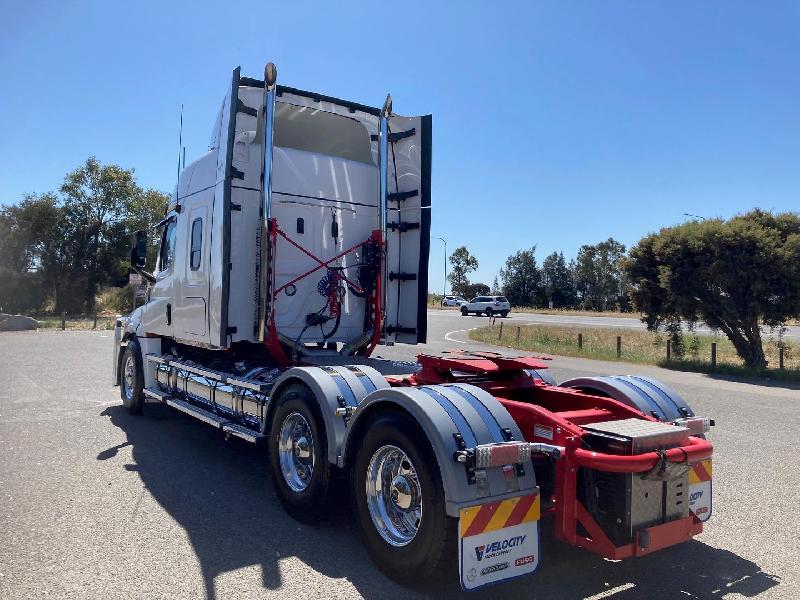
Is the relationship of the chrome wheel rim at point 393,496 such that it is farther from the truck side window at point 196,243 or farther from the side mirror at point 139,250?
the side mirror at point 139,250

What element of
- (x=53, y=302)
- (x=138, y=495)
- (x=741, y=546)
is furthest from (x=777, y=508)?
(x=53, y=302)

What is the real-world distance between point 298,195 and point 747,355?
577 inches

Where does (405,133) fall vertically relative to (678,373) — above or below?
above

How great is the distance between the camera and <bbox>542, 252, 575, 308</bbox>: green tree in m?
89.3

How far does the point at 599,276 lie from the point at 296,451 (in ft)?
298

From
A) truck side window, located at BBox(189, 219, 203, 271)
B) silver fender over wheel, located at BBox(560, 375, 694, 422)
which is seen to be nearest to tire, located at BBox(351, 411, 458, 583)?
silver fender over wheel, located at BBox(560, 375, 694, 422)

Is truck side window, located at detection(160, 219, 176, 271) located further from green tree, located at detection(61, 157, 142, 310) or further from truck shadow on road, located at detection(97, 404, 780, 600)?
green tree, located at detection(61, 157, 142, 310)

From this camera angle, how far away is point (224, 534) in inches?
184

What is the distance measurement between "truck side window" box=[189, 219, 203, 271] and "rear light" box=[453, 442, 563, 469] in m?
4.68

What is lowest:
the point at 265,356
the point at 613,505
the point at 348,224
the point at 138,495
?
the point at 138,495

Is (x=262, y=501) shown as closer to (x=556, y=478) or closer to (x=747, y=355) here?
(x=556, y=478)

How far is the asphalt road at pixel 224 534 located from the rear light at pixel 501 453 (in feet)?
2.40

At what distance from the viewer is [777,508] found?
5.38 meters

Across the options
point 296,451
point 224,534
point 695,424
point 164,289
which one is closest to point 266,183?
point 296,451
